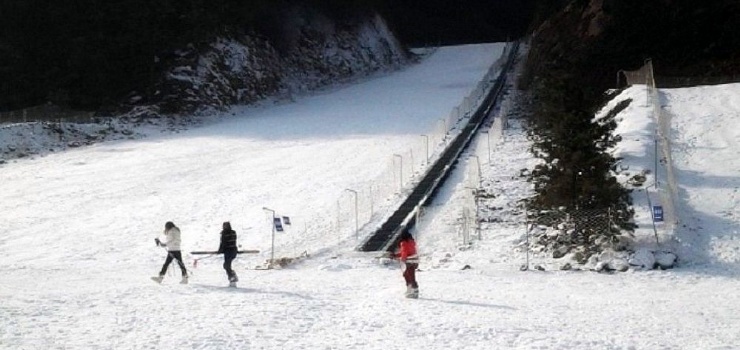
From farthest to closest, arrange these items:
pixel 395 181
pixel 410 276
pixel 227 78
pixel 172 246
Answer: pixel 227 78
pixel 395 181
pixel 172 246
pixel 410 276

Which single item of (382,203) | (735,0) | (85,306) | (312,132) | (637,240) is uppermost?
(735,0)

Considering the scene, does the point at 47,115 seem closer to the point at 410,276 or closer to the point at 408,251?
the point at 408,251

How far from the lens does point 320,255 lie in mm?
21375

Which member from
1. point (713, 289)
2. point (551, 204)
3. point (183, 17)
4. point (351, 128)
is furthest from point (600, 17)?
point (713, 289)

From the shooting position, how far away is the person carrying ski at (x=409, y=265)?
14477 mm

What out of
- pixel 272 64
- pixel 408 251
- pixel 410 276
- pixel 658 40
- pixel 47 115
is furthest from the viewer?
pixel 272 64

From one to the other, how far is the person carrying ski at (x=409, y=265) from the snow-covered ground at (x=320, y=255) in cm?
29

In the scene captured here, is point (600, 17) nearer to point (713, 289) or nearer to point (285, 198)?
point (285, 198)

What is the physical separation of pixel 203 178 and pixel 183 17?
2491cm

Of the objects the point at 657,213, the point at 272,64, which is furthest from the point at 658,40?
the point at 657,213

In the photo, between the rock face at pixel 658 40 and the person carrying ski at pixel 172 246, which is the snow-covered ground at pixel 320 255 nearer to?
the person carrying ski at pixel 172 246

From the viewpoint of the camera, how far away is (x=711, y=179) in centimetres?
2373

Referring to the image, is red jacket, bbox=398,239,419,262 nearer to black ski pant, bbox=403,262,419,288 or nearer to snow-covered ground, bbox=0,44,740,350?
black ski pant, bbox=403,262,419,288

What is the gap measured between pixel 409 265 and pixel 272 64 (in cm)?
4620
